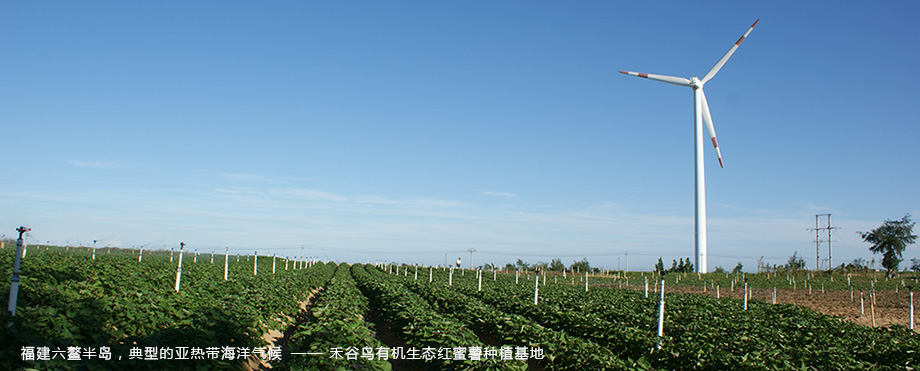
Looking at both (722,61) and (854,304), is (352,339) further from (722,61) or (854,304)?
(722,61)

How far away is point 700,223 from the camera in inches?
1924

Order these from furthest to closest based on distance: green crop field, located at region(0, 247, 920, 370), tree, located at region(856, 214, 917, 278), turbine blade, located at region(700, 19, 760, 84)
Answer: tree, located at region(856, 214, 917, 278), turbine blade, located at region(700, 19, 760, 84), green crop field, located at region(0, 247, 920, 370)

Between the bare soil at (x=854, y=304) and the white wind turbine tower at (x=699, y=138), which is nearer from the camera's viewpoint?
the bare soil at (x=854, y=304)

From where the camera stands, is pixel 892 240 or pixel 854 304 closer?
pixel 854 304

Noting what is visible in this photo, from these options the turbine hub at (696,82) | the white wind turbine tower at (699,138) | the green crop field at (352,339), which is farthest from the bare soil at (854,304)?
the turbine hub at (696,82)

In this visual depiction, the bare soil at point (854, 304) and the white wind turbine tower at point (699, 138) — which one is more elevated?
the white wind turbine tower at point (699, 138)

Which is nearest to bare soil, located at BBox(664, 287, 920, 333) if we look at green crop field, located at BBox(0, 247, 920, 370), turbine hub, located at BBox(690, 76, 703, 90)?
green crop field, located at BBox(0, 247, 920, 370)

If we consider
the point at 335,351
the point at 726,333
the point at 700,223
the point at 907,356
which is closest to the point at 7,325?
the point at 335,351

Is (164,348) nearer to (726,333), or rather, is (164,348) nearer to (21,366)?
(21,366)

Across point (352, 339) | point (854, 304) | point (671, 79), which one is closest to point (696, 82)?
point (671, 79)

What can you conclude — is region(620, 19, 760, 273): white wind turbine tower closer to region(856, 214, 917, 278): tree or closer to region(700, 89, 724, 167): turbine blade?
region(700, 89, 724, 167): turbine blade

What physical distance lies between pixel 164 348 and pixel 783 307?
24404mm

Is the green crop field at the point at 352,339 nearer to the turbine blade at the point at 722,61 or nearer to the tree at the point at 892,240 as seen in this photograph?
the turbine blade at the point at 722,61

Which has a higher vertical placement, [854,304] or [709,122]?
[709,122]
